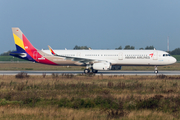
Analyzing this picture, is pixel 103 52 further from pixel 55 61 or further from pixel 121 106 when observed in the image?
pixel 121 106

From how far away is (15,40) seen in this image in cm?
4116

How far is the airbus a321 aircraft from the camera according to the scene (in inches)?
1511

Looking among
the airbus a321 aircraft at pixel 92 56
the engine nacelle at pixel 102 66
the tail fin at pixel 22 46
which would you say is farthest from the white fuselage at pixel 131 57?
the tail fin at pixel 22 46

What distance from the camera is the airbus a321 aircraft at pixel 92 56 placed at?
126ft

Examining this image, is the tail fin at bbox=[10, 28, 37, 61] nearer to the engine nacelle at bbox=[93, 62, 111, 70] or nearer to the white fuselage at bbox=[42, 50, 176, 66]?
the white fuselage at bbox=[42, 50, 176, 66]

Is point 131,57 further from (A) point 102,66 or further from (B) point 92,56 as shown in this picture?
(B) point 92,56

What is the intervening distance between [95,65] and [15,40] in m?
15.2

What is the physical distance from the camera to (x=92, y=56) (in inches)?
1556

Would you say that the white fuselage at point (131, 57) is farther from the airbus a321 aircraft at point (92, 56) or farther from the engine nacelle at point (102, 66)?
the engine nacelle at point (102, 66)

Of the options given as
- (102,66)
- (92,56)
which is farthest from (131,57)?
(92,56)

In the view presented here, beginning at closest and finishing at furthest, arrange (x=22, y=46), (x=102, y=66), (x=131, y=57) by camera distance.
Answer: (x=102, y=66) → (x=131, y=57) → (x=22, y=46)

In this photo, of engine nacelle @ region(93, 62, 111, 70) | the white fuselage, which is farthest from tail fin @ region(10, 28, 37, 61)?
engine nacelle @ region(93, 62, 111, 70)

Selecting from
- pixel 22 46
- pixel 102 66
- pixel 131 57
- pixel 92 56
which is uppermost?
pixel 22 46

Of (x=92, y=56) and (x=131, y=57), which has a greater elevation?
(x=92, y=56)
